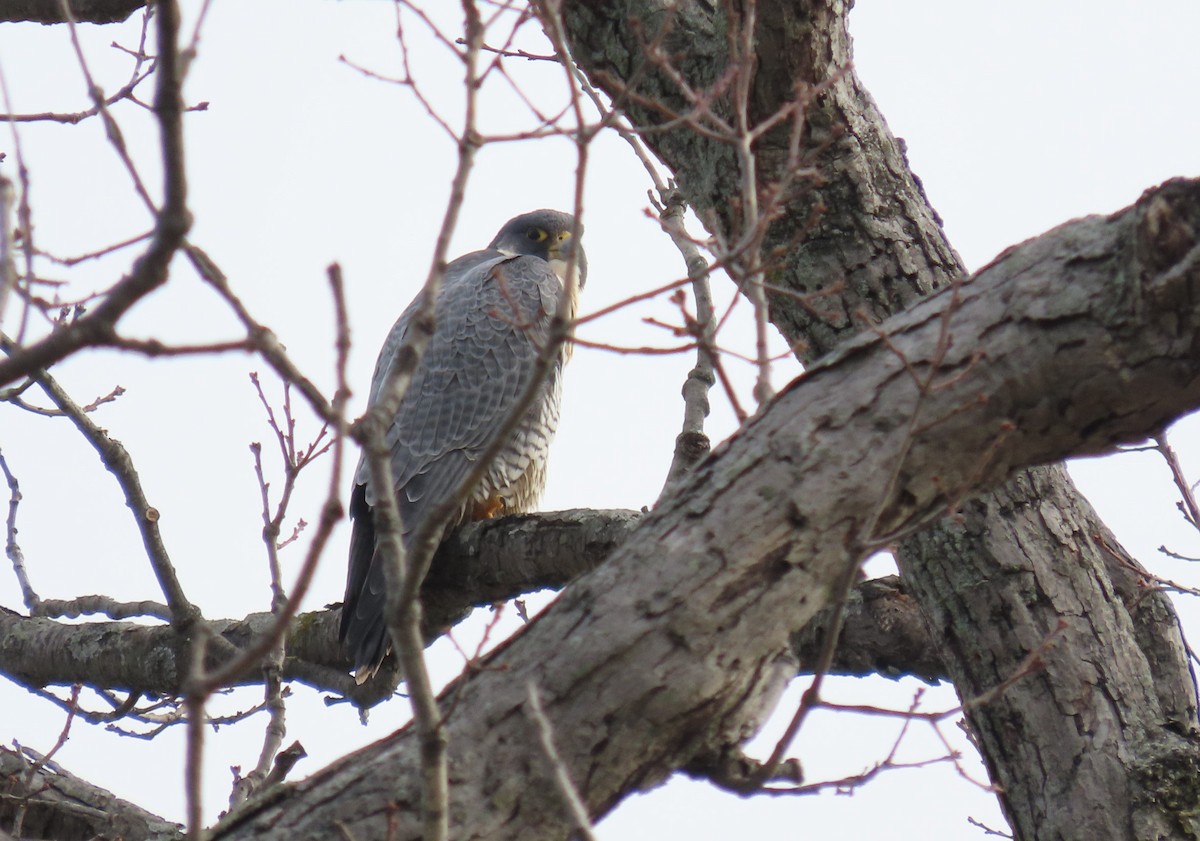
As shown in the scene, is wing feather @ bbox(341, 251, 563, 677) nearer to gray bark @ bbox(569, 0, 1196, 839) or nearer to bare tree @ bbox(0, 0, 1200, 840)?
bare tree @ bbox(0, 0, 1200, 840)

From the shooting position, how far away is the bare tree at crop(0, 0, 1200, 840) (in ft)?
6.54

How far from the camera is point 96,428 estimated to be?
139 inches

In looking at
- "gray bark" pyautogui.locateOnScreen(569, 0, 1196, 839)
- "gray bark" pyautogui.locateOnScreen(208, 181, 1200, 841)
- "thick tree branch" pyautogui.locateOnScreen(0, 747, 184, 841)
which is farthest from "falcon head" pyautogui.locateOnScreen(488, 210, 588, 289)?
"gray bark" pyautogui.locateOnScreen(208, 181, 1200, 841)

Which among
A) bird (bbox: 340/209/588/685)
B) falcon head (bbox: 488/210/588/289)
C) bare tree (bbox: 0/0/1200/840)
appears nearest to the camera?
bare tree (bbox: 0/0/1200/840)

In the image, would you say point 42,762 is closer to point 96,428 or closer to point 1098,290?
point 96,428

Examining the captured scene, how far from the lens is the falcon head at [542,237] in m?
7.45

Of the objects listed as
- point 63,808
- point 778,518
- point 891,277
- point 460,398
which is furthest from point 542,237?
point 778,518

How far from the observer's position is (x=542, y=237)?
24.9 ft

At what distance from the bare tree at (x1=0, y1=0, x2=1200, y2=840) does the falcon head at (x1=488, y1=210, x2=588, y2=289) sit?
134 inches

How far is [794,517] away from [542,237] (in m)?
5.61

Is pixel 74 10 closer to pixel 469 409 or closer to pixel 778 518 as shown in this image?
pixel 469 409

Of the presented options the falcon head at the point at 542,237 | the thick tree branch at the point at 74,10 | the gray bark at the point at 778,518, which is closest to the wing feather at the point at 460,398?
the falcon head at the point at 542,237

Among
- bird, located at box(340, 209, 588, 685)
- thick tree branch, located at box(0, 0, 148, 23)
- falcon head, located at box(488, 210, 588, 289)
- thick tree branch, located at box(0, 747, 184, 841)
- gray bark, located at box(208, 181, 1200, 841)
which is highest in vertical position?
falcon head, located at box(488, 210, 588, 289)

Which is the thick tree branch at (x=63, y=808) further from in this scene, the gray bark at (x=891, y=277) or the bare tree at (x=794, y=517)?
the gray bark at (x=891, y=277)
